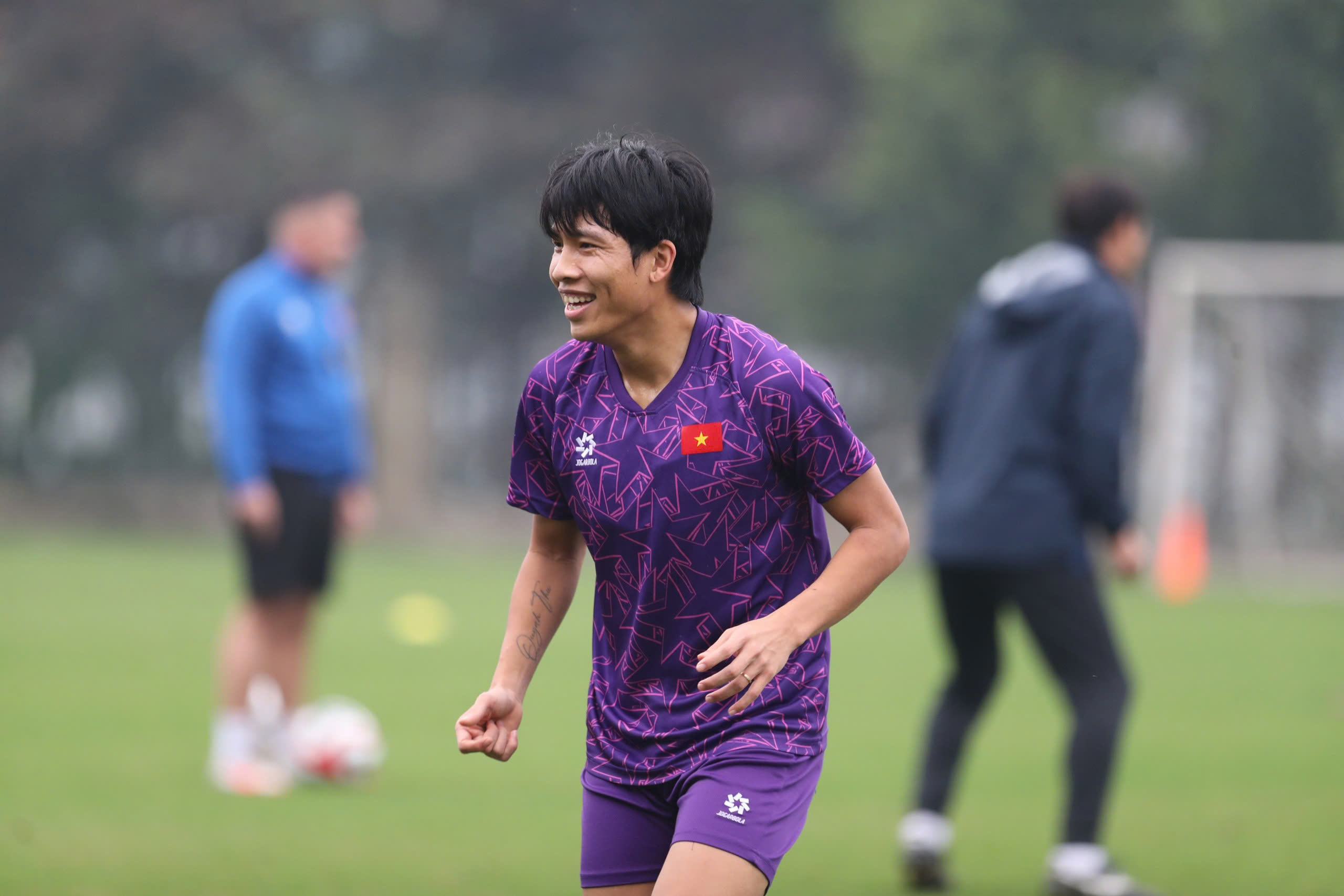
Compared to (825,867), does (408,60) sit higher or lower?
higher

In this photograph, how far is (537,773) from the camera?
7.32 meters

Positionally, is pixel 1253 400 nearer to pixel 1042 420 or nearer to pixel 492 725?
pixel 1042 420

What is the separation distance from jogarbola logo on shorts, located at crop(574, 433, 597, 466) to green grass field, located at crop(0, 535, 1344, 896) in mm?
2410

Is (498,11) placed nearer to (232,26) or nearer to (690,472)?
(232,26)

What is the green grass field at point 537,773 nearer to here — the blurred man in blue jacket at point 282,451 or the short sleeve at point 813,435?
the blurred man in blue jacket at point 282,451

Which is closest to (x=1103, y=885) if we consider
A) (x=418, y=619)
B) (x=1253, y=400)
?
(x=418, y=619)

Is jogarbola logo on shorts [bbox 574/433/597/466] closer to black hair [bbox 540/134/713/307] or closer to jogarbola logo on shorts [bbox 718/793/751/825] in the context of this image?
black hair [bbox 540/134/713/307]

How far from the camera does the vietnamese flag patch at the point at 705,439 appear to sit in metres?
3.15

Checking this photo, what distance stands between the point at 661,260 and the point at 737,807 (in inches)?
37.8

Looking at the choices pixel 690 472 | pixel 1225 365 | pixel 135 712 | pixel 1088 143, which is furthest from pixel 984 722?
pixel 1088 143

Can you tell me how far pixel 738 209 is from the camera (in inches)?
997

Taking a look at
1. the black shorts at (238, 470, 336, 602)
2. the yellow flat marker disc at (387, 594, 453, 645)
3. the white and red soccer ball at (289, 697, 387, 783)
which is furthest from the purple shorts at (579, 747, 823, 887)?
the yellow flat marker disc at (387, 594, 453, 645)

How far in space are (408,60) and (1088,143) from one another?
9.64 meters

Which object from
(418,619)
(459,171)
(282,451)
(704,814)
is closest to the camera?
(704,814)
